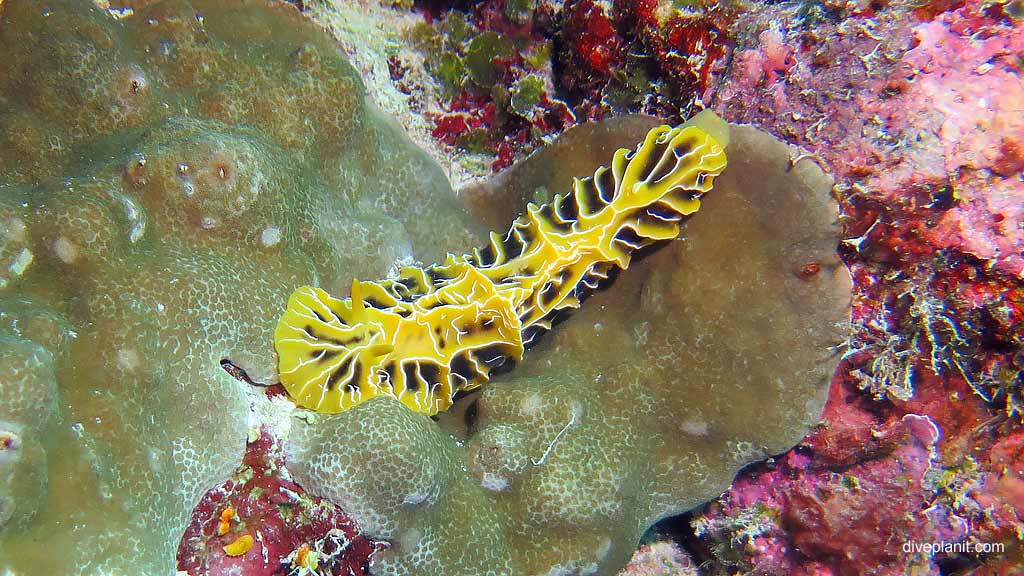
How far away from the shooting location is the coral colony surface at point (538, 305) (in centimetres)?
256

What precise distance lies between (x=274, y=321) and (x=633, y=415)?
2.21 m

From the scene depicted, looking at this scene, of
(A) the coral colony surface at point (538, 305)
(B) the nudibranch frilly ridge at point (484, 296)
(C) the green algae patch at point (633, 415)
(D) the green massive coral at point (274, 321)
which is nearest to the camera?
(D) the green massive coral at point (274, 321)

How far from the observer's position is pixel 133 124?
3.04 metres

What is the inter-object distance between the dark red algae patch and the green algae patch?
122 mm

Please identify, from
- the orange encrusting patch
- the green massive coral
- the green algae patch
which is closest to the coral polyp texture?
the green massive coral

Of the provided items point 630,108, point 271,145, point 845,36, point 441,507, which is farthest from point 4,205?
point 845,36

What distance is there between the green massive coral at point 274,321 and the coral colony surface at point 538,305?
17mm

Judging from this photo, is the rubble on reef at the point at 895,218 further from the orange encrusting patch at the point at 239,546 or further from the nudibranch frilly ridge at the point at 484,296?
the orange encrusting patch at the point at 239,546

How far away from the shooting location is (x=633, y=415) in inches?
131

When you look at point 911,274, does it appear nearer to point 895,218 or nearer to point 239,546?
point 895,218

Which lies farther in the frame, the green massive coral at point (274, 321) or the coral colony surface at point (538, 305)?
the coral colony surface at point (538, 305)

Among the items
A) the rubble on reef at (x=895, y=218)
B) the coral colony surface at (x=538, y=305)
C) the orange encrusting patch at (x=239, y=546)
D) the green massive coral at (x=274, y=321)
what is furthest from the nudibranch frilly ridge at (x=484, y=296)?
the orange encrusting patch at (x=239, y=546)

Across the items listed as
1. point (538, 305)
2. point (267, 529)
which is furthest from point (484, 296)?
point (267, 529)

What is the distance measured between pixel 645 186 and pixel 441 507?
85.5 inches
